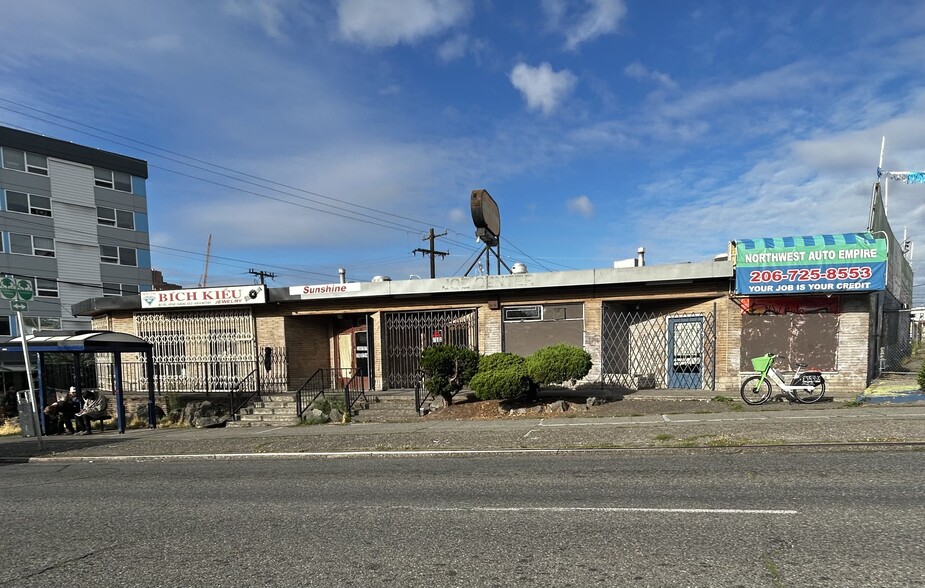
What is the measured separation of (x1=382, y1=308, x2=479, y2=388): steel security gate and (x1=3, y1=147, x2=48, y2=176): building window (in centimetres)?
3753

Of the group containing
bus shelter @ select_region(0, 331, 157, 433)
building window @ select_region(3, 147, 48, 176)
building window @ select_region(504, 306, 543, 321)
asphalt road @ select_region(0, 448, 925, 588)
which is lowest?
asphalt road @ select_region(0, 448, 925, 588)

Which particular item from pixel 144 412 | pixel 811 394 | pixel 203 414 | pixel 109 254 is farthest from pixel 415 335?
pixel 109 254

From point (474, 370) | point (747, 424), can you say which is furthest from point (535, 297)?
point (747, 424)

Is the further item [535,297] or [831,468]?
[535,297]

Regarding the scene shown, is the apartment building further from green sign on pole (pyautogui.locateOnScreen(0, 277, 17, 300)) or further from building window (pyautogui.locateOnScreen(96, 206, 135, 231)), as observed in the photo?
green sign on pole (pyautogui.locateOnScreen(0, 277, 17, 300))

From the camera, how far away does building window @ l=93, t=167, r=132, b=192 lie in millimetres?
41469

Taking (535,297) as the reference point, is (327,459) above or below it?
below

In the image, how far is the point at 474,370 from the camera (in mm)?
13281

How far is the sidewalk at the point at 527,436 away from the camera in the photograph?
26.9 ft

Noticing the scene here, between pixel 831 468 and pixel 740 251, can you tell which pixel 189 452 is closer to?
pixel 831 468

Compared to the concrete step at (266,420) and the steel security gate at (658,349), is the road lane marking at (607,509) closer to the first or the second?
the steel security gate at (658,349)

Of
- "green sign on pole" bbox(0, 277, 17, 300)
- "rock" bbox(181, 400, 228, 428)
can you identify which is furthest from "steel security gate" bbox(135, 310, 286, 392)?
"green sign on pole" bbox(0, 277, 17, 300)

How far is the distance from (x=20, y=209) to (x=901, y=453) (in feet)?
163

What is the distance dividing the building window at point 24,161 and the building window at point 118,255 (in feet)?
22.4
